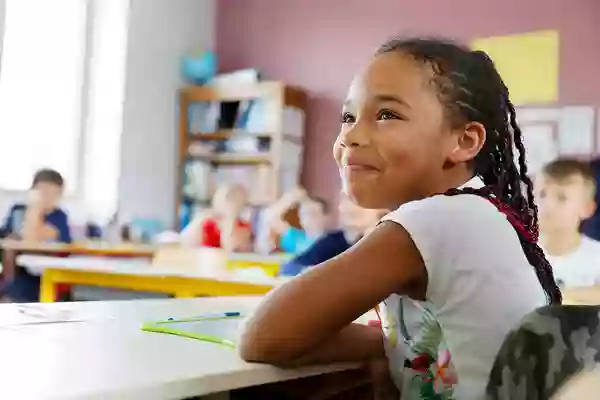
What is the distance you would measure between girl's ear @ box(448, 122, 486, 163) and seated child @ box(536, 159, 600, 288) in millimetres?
1670

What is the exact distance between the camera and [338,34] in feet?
17.0

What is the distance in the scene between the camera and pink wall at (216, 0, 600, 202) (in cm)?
430

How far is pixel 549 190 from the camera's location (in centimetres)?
268

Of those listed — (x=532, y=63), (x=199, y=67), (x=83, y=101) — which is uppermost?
(x=199, y=67)

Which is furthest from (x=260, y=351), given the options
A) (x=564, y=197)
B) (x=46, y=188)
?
(x=46, y=188)

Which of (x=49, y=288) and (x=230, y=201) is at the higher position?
(x=230, y=201)

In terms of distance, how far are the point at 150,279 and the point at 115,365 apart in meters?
1.89

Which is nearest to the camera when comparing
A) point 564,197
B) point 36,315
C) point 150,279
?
point 36,315

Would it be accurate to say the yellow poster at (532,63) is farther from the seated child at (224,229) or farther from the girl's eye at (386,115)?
the girl's eye at (386,115)

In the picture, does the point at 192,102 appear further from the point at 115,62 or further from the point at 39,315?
the point at 39,315

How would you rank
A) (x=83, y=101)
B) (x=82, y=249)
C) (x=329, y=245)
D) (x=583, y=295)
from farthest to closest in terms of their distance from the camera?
(x=83, y=101), (x=82, y=249), (x=329, y=245), (x=583, y=295)

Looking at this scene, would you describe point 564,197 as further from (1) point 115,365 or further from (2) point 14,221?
(2) point 14,221

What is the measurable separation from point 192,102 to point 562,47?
2.47m

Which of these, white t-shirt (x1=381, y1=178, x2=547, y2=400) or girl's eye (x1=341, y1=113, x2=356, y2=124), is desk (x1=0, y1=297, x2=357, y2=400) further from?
girl's eye (x1=341, y1=113, x2=356, y2=124)
